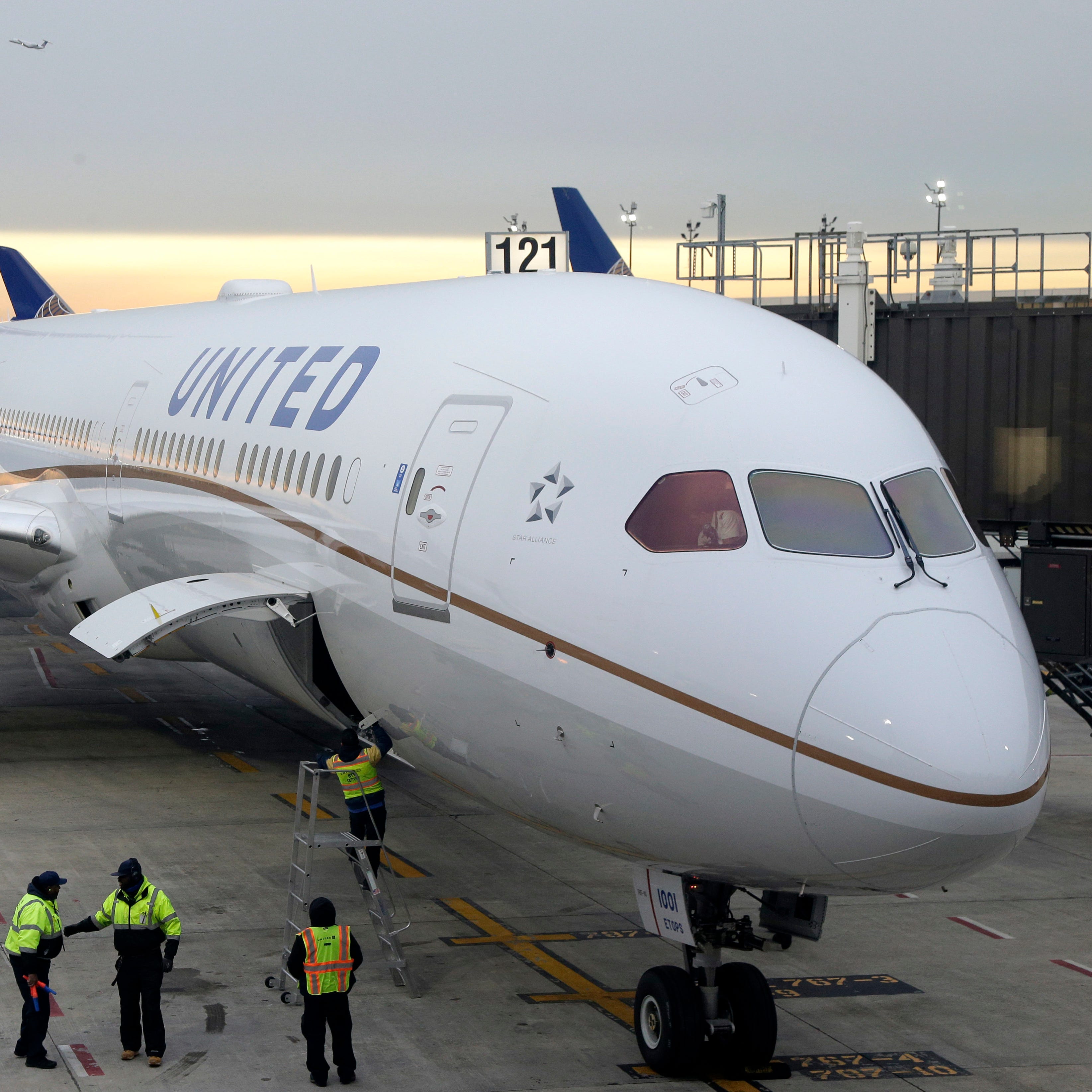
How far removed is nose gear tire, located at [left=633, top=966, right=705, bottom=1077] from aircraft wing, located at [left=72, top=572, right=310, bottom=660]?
4.31m

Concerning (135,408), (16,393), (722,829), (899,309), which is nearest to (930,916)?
(722,829)

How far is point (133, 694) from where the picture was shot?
2567 centimetres

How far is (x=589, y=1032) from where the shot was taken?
1126cm

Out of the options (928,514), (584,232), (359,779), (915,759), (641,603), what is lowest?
(359,779)

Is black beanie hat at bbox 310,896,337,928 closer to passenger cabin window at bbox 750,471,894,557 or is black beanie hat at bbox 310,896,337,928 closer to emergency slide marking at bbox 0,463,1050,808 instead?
emergency slide marking at bbox 0,463,1050,808

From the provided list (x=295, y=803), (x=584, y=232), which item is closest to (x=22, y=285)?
(x=584, y=232)

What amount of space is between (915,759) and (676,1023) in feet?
10.3

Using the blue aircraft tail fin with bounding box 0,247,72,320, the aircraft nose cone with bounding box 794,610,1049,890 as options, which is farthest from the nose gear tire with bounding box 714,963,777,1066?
the blue aircraft tail fin with bounding box 0,247,72,320

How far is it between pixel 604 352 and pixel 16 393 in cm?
1690

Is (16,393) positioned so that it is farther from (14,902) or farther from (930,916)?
(930,916)

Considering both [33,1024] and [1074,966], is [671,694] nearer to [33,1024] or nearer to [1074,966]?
[33,1024]

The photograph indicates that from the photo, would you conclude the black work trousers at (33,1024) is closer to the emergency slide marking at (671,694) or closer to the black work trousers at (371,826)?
the black work trousers at (371,826)

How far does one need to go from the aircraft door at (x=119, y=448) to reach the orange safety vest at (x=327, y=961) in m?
8.72

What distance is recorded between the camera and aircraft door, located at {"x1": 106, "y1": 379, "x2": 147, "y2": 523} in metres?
18.1
